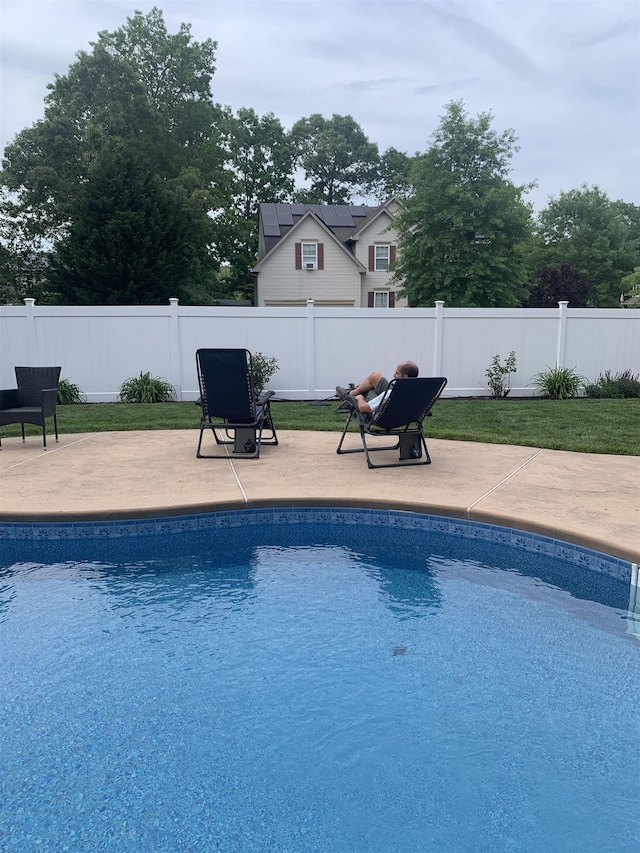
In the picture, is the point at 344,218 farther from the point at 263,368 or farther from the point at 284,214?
the point at 263,368

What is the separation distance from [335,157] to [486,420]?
1519 inches

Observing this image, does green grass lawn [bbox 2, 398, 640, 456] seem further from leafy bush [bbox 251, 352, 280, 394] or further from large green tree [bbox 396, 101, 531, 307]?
large green tree [bbox 396, 101, 531, 307]

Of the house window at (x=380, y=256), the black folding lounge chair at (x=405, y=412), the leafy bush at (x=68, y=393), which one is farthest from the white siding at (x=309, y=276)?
the black folding lounge chair at (x=405, y=412)

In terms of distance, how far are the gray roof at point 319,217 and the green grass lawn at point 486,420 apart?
1766cm

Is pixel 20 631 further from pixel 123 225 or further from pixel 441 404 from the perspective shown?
pixel 123 225

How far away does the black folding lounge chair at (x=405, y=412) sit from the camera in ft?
17.9

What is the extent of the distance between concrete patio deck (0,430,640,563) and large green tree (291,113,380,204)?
127 ft

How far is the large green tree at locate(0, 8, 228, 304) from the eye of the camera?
18.9 meters

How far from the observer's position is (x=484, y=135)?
19875mm

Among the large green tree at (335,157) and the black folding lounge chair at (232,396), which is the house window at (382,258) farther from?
the black folding lounge chair at (232,396)

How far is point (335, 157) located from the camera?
139ft

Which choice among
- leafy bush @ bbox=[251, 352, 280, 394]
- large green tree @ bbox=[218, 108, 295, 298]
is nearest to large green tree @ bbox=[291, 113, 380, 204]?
large green tree @ bbox=[218, 108, 295, 298]

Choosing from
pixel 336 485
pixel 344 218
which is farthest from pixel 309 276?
pixel 336 485

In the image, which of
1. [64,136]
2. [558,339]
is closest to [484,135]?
[558,339]
